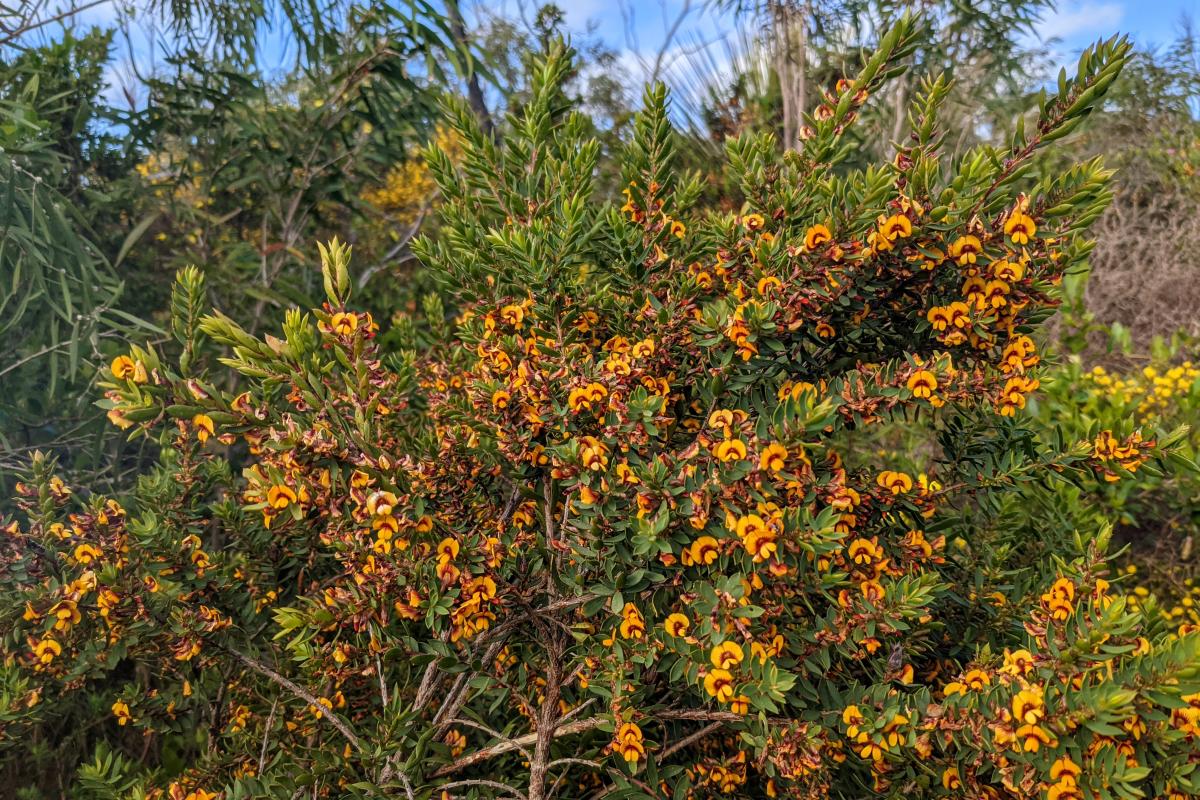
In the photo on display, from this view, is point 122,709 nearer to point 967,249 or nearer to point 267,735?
point 267,735

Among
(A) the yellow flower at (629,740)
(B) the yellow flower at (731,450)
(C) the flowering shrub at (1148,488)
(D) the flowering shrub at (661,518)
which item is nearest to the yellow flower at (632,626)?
(D) the flowering shrub at (661,518)

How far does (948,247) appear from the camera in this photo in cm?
135

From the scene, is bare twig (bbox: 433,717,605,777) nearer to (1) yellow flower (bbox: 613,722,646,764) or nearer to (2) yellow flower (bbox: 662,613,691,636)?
(1) yellow flower (bbox: 613,722,646,764)

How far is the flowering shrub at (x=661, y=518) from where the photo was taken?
4.03 feet

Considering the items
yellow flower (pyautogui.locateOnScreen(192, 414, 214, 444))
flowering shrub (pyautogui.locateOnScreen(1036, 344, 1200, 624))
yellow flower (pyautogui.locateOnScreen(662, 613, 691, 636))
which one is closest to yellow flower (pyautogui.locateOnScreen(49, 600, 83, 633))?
yellow flower (pyautogui.locateOnScreen(192, 414, 214, 444))

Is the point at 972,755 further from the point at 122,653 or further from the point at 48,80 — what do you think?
the point at 48,80

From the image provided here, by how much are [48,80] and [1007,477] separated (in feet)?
10.2

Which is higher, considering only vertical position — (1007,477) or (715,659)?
(1007,477)

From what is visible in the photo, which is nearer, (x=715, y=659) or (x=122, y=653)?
(x=715, y=659)

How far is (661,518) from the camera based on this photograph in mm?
1240

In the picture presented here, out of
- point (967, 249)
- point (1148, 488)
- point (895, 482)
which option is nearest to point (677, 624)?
point (895, 482)

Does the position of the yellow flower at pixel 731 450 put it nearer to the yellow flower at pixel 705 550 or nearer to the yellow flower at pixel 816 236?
the yellow flower at pixel 705 550

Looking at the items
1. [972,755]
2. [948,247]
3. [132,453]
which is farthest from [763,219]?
[132,453]

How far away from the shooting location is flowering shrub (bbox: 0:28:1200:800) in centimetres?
123
